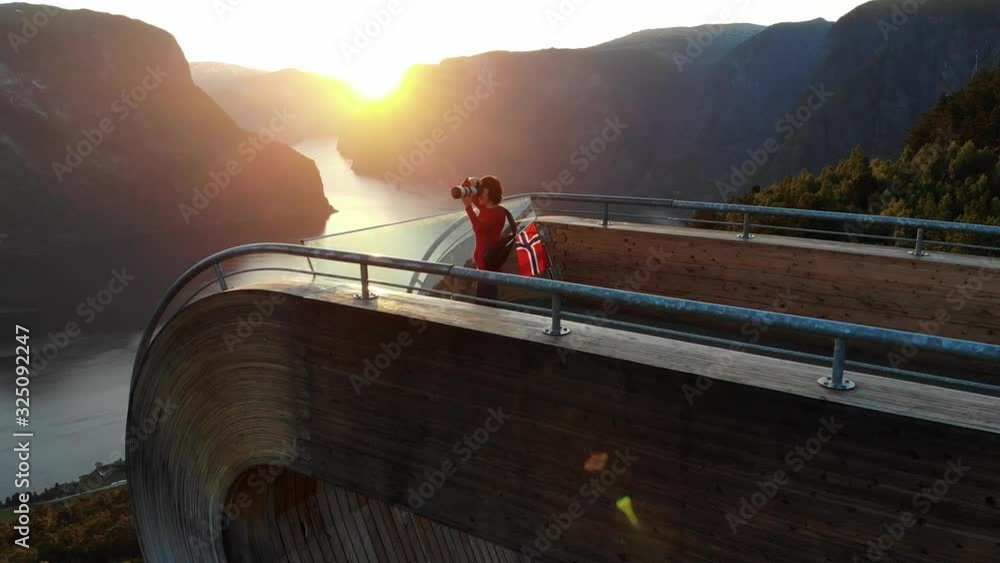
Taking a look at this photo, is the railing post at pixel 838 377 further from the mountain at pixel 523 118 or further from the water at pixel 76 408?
the mountain at pixel 523 118

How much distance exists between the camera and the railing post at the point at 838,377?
308cm

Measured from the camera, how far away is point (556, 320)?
3963 mm

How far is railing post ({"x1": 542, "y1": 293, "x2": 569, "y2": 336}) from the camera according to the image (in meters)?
3.91

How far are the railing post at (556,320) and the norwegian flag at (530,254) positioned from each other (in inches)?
84.6

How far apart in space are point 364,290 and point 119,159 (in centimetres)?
14127

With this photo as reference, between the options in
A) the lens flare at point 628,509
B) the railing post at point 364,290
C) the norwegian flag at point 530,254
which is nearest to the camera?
the lens flare at point 628,509

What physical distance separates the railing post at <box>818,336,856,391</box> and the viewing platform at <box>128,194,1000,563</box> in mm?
13

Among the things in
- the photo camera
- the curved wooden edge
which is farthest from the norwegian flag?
the curved wooden edge

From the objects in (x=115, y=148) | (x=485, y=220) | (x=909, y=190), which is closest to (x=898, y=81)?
(x=909, y=190)

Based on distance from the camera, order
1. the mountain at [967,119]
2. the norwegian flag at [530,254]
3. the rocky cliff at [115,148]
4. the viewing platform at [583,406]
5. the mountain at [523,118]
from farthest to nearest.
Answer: the mountain at [523,118]
the rocky cliff at [115,148]
the mountain at [967,119]
the norwegian flag at [530,254]
the viewing platform at [583,406]

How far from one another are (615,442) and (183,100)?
157 meters

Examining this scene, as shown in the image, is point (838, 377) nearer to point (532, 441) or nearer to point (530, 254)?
point (532, 441)

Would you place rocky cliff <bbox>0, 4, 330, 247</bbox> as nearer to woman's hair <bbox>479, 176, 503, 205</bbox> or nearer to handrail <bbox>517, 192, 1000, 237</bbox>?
handrail <bbox>517, 192, 1000, 237</bbox>

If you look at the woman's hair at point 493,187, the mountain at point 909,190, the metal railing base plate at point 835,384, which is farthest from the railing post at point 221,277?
the mountain at point 909,190
